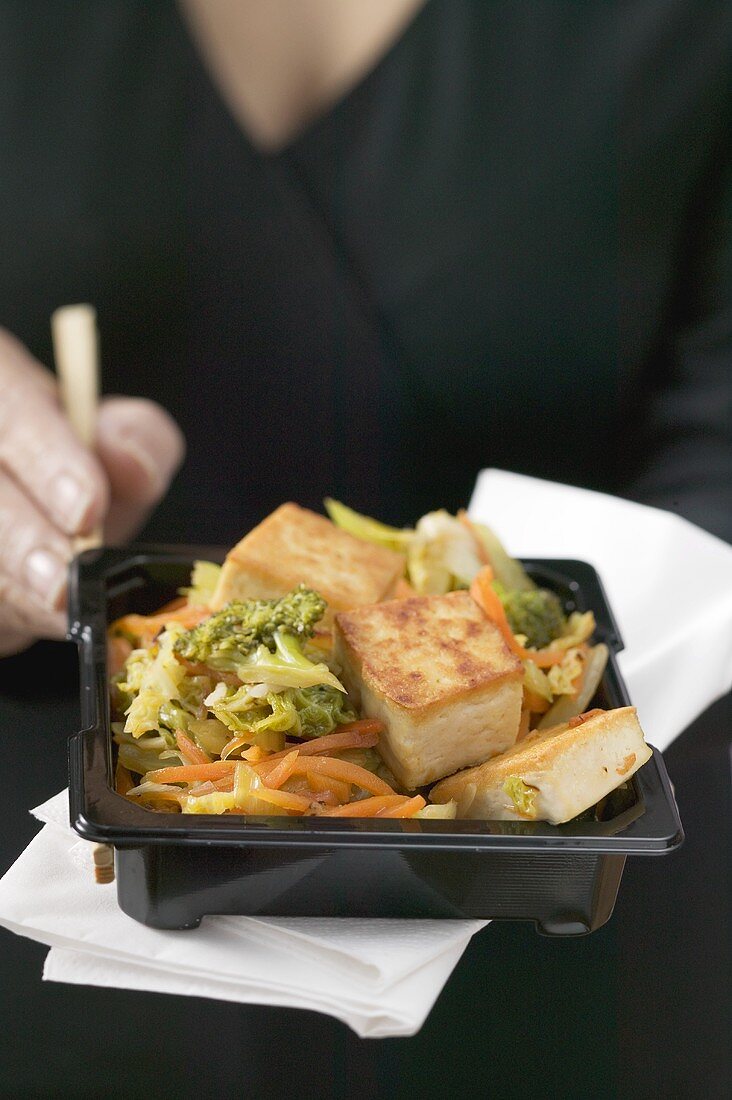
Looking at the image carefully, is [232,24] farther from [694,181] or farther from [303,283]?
[694,181]

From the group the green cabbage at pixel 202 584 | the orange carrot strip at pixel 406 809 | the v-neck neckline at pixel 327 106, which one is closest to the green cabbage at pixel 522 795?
the orange carrot strip at pixel 406 809

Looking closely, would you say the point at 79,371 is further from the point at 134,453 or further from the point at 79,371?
the point at 134,453

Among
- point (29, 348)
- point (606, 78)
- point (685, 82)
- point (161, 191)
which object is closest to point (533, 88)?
point (606, 78)

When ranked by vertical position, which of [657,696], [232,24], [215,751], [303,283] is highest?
[232,24]

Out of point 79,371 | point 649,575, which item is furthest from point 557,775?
point 79,371

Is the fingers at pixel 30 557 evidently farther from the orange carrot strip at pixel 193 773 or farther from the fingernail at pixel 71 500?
the orange carrot strip at pixel 193 773

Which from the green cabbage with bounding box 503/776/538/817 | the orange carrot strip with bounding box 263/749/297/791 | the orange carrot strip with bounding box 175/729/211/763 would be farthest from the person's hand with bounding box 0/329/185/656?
the green cabbage with bounding box 503/776/538/817
